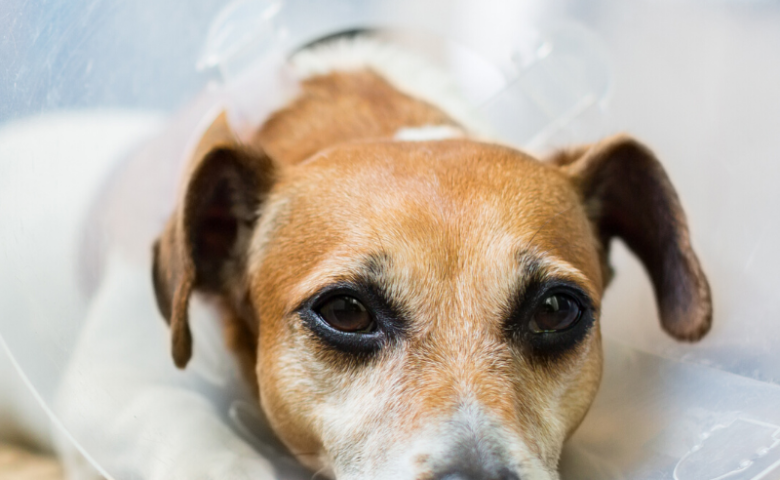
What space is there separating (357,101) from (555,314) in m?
1.42

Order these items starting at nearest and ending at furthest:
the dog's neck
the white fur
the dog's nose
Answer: the dog's nose → the dog's neck → the white fur

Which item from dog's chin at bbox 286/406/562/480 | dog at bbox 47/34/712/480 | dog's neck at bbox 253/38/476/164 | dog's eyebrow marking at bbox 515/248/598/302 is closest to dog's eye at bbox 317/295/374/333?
dog at bbox 47/34/712/480

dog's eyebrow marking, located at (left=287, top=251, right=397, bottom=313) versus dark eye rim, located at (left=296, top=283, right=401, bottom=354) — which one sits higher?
dog's eyebrow marking, located at (left=287, top=251, right=397, bottom=313)

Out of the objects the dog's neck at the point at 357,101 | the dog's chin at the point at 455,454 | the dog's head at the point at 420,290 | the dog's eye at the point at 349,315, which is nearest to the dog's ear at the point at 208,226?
the dog's head at the point at 420,290

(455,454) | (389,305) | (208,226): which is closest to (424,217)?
(389,305)

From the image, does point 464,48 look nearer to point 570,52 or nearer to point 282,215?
point 570,52

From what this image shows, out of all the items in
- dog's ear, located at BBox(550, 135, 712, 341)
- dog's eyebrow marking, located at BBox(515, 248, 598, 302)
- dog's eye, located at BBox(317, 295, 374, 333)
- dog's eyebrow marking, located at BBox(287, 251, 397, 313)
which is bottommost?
dog's ear, located at BBox(550, 135, 712, 341)

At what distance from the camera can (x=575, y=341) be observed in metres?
1.89

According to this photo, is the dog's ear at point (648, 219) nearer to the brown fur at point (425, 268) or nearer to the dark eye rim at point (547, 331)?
the brown fur at point (425, 268)

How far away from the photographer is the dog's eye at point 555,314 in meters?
1.85

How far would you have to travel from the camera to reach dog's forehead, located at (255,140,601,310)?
5.87 feet

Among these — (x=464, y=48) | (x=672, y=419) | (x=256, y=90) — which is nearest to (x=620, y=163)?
(x=672, y=419)

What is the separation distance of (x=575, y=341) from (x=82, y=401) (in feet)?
4.34

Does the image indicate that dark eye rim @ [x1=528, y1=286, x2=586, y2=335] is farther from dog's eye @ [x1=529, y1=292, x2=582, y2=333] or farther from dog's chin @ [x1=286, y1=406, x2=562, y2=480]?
dog's chin @ [x1=286, y1=406, x2=562, y2=480]
